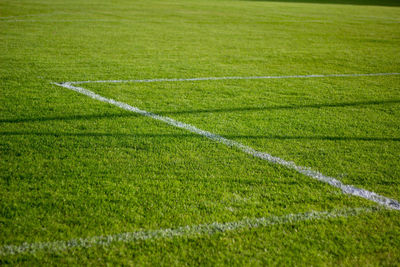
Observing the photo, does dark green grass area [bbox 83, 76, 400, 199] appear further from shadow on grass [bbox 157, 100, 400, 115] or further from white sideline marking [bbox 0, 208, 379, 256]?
white sideline marking [bbox 0, 208, 379, 256]

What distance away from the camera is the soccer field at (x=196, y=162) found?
2.21 meters

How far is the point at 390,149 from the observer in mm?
3561

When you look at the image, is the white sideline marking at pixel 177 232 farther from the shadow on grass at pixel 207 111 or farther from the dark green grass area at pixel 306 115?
the shadow on grass at pixel 207 111

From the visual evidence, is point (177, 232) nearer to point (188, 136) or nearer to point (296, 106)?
point (188, 136)

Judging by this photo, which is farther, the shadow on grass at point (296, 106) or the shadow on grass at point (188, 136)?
the shadow on grass at point (296, 106)

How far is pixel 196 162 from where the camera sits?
10.5ft

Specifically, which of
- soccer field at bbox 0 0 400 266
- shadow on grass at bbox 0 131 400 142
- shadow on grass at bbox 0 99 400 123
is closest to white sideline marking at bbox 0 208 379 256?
soccer field at bbox 0 0 400 266

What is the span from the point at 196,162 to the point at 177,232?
961 millimetres

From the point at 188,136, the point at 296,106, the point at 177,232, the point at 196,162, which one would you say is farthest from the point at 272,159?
the point at 296,106

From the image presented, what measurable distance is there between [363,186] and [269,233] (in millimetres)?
1014

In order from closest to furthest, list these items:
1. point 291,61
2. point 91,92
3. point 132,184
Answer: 1. point 132,184
2. point 91,92
3. point 291,61

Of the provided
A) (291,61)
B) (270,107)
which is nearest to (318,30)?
(291,61)

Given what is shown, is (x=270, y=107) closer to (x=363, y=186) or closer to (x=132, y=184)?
(x=363, y=186)

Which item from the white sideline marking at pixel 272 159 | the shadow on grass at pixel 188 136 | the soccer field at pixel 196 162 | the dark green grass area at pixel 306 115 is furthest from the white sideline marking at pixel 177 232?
the shadow on grass at pixel 188 136
